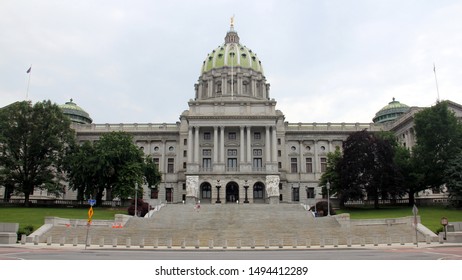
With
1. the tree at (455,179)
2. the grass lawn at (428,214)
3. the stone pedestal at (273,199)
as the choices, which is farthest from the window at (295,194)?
the tree at (455,179)

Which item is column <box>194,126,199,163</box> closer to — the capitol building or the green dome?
the capitol building

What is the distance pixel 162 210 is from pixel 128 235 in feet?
58.6

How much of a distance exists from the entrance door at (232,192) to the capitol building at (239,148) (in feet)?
0.62

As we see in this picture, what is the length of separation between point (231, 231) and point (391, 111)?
77.5 m

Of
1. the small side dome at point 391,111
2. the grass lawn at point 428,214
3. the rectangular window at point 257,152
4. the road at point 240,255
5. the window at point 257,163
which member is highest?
the small side dome at point 391,111

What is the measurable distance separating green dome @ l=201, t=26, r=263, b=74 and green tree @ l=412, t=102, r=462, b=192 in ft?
193

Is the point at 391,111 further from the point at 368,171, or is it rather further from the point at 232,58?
the point at 368,171

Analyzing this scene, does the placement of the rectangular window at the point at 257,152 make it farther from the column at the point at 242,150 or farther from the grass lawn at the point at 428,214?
the grass lawn at the point at 428,214

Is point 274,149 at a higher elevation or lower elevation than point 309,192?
higher

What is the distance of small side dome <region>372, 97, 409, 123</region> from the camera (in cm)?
10738

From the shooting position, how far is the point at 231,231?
4409 cm

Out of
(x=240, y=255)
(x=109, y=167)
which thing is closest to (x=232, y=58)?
(x=109, y=167)

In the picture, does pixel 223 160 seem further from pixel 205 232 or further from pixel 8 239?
pixel 8 239

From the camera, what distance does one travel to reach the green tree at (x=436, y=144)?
60406 millimetres
